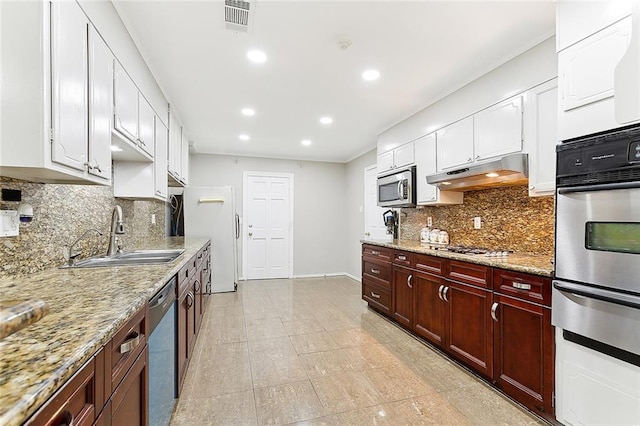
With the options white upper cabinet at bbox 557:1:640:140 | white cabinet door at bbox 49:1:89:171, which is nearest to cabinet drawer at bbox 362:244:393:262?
white upper cabinet at bbox 557:1:640:140

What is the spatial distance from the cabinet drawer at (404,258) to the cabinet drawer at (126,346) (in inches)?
93.6

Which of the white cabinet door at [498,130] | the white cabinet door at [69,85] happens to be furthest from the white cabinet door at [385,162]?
the white cabinet door at [69,85]

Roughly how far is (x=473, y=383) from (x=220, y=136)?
4.30 metres

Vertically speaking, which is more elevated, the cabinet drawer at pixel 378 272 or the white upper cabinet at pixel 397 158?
the white upper cabinet at pixel 397 158

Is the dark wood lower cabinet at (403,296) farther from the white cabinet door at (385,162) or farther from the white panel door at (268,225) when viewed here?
the white panel door at (268,225)

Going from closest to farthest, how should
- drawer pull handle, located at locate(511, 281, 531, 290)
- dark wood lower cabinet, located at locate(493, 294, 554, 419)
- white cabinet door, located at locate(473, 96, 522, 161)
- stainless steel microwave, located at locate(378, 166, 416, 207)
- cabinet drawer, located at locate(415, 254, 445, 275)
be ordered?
dark wood lower cabinet, located at locate(493, 294, 554, 419), drawer pull handle, located at locate(511, 281, 531, 290), white cabinet door, located at locate(473, 96, 522, 161), cabinet drawer, located at locate(415, 254, 445, 275), stainless steel microwave, located at locate(378, 166, 416, 207)

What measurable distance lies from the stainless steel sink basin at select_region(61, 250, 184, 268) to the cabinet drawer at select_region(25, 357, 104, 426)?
125 centimetres

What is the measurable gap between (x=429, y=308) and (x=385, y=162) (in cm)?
211

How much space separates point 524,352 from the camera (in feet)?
6.06

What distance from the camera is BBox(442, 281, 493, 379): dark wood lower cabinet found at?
6.93 ft

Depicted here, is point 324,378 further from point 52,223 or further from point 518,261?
point 52,223

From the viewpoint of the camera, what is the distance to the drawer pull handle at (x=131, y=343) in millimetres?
974

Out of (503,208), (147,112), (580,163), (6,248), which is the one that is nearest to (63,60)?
(6,248)

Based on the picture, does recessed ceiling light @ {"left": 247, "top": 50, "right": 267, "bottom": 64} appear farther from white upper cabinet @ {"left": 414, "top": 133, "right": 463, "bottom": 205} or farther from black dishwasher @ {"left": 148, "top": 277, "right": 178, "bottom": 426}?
white upper cabinet @ {"left": 414, "top": 133, "right": 463, "bottom": 205}
